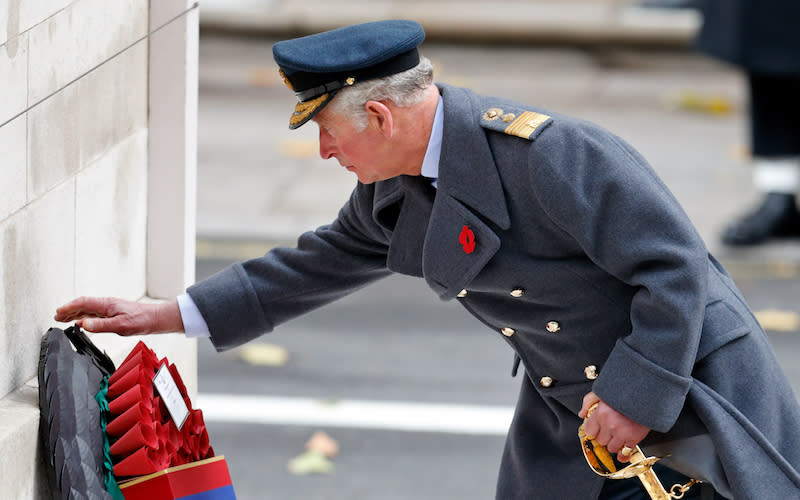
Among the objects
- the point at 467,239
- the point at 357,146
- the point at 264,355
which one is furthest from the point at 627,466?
the point at 264,355

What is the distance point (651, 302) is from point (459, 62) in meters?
9.51

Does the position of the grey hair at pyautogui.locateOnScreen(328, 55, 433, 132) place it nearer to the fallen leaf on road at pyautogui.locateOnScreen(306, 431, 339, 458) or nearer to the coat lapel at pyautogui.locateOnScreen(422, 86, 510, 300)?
the coat lapel at pyautogui.locateOnScreen(422, 86, 510, 300)

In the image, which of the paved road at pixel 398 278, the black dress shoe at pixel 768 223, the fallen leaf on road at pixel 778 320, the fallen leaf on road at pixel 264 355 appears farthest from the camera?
the black dress shoe at pixel 768 223

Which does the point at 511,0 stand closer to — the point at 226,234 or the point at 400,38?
the point at 226,234

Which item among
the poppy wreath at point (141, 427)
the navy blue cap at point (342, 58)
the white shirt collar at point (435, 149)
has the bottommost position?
the poppy wreath at point (141, 427)

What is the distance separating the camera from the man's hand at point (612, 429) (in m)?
2.68

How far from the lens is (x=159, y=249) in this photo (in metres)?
3.58

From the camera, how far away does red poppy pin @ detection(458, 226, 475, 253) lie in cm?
275

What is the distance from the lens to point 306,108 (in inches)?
107

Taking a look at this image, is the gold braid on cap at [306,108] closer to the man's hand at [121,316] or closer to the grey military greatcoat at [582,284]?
the grey military greatcoat at [582,284]

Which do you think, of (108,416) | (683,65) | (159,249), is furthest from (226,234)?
(683,65)

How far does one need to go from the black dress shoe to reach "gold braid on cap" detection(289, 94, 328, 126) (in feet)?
17.6

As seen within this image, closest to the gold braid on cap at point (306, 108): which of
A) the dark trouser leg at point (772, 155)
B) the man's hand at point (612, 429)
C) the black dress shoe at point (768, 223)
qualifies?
the man's hand at point (612, 429)

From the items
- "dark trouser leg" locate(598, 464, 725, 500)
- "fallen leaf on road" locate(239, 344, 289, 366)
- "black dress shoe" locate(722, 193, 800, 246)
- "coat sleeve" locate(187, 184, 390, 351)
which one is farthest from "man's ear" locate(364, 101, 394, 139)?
"black dress shoe" locate(722, 193, 800, 246)
